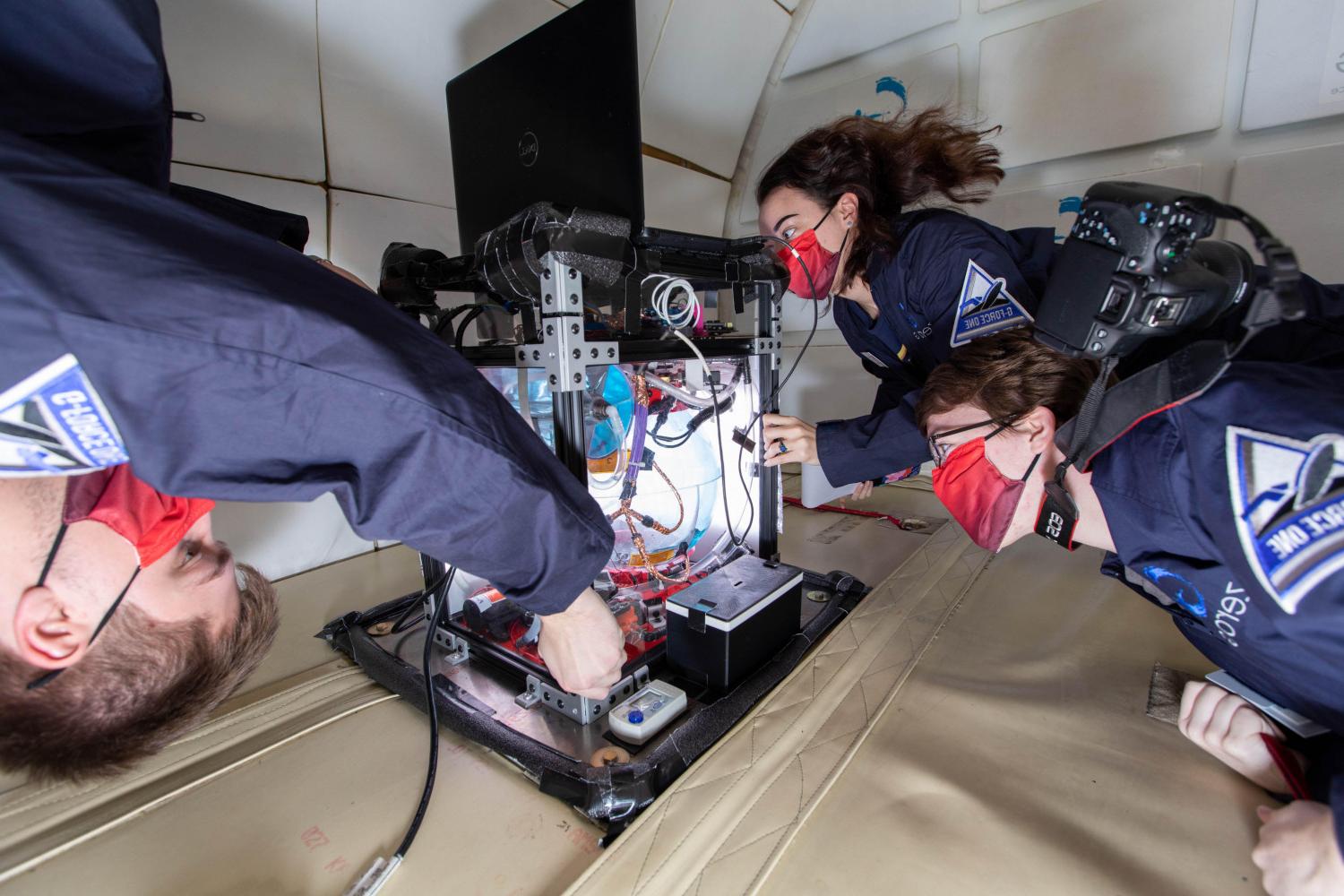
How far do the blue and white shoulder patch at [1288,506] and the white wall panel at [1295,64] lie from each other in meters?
1.42

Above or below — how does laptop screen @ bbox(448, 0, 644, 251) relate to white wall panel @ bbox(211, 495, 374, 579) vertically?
above

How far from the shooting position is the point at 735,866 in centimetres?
60

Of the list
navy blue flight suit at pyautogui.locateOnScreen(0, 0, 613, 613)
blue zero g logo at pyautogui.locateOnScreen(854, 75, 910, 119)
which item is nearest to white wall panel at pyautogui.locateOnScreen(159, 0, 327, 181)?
navy blue flight suit at pyautogui.locateOnScreen(0, 0, 613, 613)

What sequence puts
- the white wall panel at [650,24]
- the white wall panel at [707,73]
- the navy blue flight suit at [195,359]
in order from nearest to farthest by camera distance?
the navy blue flight suit at [195,359], the white wall panel at [650,24], the white wall panel at [707,73]

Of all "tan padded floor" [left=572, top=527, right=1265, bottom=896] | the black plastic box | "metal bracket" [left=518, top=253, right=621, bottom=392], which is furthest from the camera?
the black plastic box

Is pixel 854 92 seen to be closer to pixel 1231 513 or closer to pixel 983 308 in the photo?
pixel 983 308

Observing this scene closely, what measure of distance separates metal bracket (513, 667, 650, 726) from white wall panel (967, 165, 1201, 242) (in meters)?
1.66

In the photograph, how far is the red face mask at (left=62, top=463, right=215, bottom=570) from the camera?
0.50 meters

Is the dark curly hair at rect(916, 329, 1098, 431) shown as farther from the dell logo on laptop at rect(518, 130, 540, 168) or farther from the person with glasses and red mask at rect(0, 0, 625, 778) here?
the dell logo on laptop at rect(518, 130, 540, 168)

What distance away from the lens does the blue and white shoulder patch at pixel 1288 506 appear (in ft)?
1.42

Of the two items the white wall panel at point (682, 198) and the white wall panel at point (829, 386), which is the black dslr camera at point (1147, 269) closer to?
the white wall panel at point (829, 386)

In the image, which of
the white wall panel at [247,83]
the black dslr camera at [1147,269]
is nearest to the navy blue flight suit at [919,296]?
the black dslr camera at [1147,269]

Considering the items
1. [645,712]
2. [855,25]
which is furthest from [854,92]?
[645,712]

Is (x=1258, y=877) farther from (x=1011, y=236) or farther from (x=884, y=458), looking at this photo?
(x=1011, y=236)
